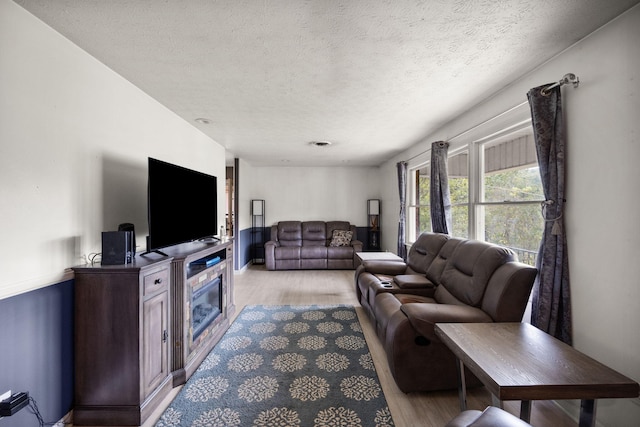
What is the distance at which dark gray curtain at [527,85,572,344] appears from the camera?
1742 millimetres

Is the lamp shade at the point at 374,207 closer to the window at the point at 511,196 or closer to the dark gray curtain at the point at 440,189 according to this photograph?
the dark gray curtain at the point at 440,189

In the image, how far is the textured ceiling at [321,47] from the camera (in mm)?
1399

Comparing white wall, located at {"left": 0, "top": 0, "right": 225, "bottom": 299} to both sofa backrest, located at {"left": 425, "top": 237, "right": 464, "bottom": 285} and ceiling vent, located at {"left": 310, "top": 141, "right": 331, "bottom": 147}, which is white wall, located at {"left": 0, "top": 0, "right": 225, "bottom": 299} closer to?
ceiling vent, located at {"left": 310, "top": 141, "right": 331, "bottom": 147}

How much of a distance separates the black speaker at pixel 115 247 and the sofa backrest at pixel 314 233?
4.60 m

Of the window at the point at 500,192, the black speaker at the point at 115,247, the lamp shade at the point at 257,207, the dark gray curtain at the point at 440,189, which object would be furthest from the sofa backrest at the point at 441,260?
the lamp shade at the point at 257,207

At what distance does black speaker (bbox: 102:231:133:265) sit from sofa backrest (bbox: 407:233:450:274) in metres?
2.77

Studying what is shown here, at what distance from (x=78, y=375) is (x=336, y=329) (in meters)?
2.09

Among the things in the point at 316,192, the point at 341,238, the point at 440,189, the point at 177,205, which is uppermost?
the point at 316,192

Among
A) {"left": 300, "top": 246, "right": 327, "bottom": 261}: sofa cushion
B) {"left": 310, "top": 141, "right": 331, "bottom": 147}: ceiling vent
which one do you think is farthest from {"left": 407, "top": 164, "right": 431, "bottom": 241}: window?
{"left": 300, "top": 246, "right": 327, "bottom": 261}: sofa cushion

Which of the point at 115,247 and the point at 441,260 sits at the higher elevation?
the point at 115,247

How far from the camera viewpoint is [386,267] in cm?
331

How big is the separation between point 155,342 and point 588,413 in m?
2.31

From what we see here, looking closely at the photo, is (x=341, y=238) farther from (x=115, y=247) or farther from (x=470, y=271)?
(x=115, y=247)

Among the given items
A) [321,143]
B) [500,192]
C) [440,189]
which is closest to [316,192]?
[321,143]
